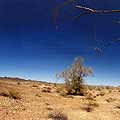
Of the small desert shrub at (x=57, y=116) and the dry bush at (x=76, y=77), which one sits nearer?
the small desert shrub at (x=57, y=116)

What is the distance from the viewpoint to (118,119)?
21.0 meters

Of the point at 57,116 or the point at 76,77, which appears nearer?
the point at 57,116

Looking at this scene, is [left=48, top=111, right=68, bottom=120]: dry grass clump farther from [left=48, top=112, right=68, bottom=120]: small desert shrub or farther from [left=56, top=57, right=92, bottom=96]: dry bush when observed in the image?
[left=56, top=57, right=92, bottom=96]: dry bush

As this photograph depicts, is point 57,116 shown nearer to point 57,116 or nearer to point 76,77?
Answer: point 57,116

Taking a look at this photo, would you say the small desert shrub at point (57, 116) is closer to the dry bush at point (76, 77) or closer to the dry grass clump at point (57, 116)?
the dry grass clump at point (57, 116)

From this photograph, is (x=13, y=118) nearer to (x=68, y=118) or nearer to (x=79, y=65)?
(x=68, y=118)

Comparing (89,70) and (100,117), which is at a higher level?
(89,70)

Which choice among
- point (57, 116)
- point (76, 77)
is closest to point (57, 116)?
point (57, 116)

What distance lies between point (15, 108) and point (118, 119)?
24.3 feet

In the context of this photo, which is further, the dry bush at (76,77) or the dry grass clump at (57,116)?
the dry bush at (76,77)

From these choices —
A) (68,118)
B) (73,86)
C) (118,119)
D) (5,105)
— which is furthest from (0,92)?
(73,86)

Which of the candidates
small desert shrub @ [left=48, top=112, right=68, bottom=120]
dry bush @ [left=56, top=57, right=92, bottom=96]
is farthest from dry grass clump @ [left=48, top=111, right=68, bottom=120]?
dry bush @ [left=56, top=57, right=92, bottom=96]

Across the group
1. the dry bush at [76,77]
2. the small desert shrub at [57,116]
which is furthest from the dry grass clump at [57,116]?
the dry bush at [76,77]

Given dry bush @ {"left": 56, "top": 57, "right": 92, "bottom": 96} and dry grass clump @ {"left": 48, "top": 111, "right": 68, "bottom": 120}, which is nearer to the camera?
dry grass clump @ {"left": 48, "top": 111, "right": 68, "bottom": 120}
